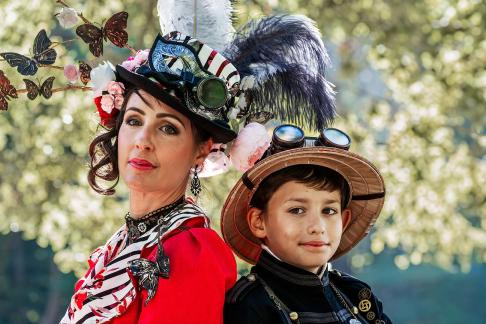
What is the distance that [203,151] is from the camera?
3.60 meters

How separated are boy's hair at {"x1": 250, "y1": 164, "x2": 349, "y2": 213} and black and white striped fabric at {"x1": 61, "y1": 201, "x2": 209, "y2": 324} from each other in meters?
0.29

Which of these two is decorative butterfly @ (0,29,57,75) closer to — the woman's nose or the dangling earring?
the woman's nose

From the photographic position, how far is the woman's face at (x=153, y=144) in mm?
3424

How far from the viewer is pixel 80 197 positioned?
31.2 feet

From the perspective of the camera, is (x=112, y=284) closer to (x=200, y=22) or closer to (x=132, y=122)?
(x=132, y=122)

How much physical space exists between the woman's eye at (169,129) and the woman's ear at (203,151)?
164mm

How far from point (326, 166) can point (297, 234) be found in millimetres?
305

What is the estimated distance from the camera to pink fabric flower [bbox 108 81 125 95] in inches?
141

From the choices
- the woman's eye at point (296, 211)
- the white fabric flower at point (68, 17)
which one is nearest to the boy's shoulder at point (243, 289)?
the woman's eye at point (296, 211)

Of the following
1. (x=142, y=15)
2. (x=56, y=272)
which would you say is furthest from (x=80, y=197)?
(x=56, y=272)

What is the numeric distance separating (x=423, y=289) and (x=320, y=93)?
80.8ft

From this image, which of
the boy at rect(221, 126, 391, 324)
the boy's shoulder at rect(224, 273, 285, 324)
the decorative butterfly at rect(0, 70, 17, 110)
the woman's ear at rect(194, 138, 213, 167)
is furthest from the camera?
the decorative butterfly at rect(0, 70, 17, 110)

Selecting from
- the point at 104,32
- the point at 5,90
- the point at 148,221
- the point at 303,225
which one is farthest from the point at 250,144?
the point at 5,90

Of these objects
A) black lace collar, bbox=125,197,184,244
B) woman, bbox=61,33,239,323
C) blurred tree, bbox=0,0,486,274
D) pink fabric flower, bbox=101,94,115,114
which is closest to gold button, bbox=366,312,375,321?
woman, bbox=61,33,239,323
